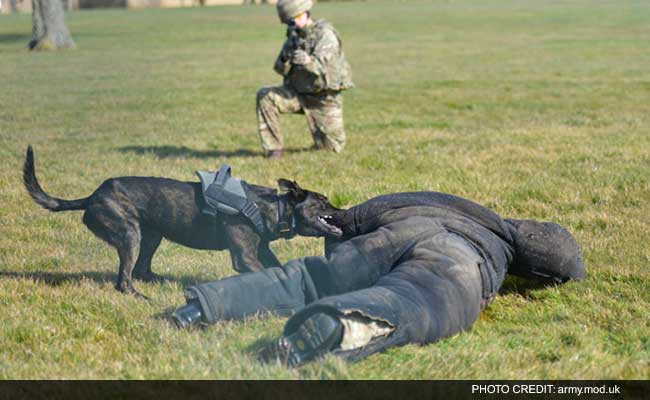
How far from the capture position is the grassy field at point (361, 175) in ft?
14.6

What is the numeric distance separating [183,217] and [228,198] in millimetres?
460

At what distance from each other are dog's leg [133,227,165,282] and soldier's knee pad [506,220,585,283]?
2.37 m

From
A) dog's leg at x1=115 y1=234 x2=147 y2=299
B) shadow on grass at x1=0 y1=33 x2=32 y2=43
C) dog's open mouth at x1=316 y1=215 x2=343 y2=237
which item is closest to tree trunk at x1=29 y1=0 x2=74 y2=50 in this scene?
shadow on grass at x1=0 y1=33 x2=32 y2=43

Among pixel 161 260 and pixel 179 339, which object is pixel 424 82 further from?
pixel 179 339

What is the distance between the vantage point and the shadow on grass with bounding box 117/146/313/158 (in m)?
11.5

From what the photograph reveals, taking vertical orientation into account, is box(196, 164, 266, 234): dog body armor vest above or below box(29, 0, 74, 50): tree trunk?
above

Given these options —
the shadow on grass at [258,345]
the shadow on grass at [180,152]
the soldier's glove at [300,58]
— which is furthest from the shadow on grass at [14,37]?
the shadow on grass at [258,345]

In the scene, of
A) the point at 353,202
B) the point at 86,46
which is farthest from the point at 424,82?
the point at 86,46

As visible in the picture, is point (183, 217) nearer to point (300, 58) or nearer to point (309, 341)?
point (309, 341)

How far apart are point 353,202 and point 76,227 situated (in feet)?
8.12

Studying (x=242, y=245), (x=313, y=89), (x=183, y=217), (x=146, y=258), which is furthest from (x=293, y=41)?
(x=242, y=245)

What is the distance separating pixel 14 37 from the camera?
43.6 meters

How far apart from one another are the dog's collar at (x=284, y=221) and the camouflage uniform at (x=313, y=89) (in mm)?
5066
